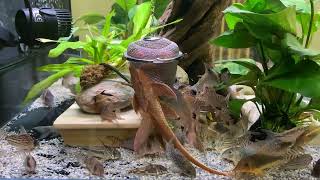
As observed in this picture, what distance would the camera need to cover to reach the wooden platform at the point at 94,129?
3.41ft

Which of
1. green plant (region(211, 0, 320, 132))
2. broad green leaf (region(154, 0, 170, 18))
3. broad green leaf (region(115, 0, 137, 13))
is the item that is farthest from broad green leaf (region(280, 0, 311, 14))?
broad green leaf (region(115, 0, 137, 13))

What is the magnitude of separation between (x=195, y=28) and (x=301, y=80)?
72cm

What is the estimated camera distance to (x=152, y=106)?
82 centimetres

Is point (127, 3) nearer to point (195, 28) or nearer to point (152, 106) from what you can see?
point (195, 28)

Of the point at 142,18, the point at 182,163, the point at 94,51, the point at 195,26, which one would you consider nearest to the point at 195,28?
the point at 195,26

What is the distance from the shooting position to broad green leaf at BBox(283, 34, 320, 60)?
0.79 metres

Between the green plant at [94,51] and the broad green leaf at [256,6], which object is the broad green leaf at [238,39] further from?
the green plant at [94,51]

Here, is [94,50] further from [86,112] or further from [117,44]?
[86,112]

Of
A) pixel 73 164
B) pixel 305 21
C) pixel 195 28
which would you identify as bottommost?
pixel 73 164

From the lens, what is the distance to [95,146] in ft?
3.34

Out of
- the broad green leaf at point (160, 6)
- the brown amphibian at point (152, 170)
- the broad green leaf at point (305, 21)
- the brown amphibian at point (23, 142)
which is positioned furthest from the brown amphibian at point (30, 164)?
the broad green leaf at point (160, 6)

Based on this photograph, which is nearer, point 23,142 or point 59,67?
point 23,142

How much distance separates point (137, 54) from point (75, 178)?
386 millimetres

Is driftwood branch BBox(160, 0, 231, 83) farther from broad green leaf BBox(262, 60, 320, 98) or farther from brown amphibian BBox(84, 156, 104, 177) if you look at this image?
brown amphibian BBox(84, 156, 104, 177)
